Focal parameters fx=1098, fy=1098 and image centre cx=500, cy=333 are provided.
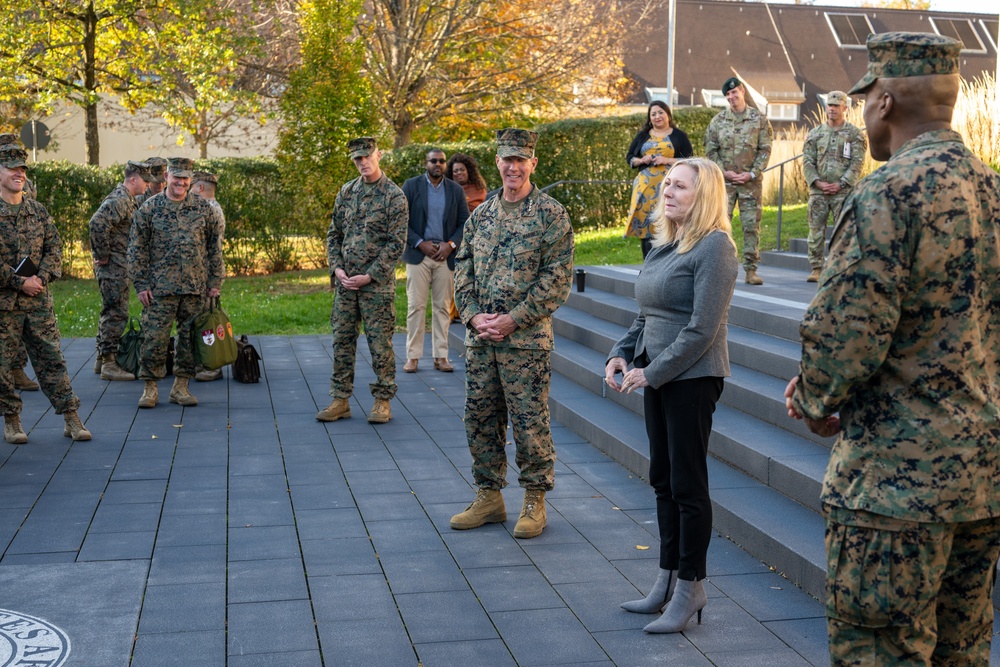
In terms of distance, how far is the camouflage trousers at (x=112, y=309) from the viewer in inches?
443

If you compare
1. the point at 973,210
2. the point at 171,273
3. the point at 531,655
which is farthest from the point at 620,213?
the point at 973,210

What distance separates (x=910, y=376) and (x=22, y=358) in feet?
26.9

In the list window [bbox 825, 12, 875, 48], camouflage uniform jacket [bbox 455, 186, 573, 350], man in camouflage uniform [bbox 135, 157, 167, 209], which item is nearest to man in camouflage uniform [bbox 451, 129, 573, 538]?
camouflage uniform jacket [bbox 455, 186, 573, 350]

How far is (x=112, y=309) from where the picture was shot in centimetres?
1140

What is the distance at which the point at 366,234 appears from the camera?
898cm

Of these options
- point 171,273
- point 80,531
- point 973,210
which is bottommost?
point 80,531

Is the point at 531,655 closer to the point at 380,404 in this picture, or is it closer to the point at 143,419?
the point at 380,404

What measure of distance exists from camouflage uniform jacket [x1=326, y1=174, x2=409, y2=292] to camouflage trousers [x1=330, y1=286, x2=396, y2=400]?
0.13 metres

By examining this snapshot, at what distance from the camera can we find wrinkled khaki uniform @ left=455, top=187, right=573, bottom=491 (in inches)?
240

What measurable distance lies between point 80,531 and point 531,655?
3101 mm

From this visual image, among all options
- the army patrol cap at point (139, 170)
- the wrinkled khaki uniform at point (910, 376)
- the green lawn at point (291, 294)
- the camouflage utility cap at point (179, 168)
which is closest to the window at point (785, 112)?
the green lawn at point (291, 294)

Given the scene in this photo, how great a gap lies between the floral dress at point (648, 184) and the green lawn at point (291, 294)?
15.5ft

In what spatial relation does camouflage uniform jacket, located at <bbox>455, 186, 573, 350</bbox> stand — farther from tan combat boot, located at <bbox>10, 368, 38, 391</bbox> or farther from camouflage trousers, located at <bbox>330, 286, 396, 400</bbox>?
tan combat boot, located at <bbox>10, 368, 38, 391</bbox>

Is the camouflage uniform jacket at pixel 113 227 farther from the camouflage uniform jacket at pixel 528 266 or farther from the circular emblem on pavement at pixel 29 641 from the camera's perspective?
the circular emblem on pavement at pixel 29 641
